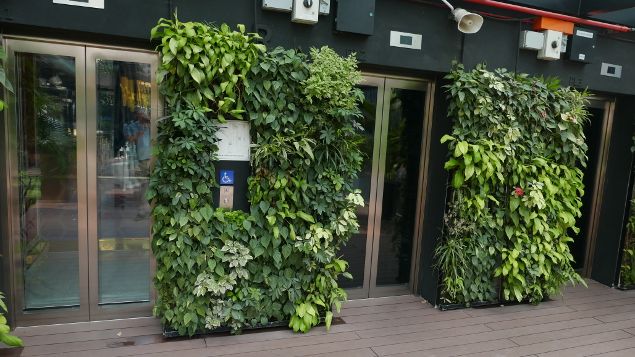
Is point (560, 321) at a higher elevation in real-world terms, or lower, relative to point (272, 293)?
lower

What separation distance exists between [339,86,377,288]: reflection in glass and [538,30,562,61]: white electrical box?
65.9 inches

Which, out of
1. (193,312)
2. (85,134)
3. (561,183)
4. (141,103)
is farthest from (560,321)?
(85,134)

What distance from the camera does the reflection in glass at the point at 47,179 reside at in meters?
3.23

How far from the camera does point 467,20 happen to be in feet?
11.6

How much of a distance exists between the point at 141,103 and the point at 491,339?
3461 mm

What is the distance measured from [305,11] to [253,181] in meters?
1.35

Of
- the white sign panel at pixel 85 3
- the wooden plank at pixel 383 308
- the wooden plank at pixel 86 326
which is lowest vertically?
the wooden plank at pixel 86 326

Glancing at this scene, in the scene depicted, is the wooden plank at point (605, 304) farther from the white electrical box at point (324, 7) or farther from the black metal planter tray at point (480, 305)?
the white electrical box at point (324, 7)

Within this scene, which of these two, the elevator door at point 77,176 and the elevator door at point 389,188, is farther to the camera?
the elevator door at point 389,188

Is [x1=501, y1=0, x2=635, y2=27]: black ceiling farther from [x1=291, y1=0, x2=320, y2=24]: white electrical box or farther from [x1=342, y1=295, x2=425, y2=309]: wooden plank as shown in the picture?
[x1=342, y1=295, x2=425, y2=309]: wooden plank

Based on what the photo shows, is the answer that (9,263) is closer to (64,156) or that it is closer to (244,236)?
(64,156)

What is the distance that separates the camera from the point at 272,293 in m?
3.42

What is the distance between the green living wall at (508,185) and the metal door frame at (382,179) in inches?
13.3

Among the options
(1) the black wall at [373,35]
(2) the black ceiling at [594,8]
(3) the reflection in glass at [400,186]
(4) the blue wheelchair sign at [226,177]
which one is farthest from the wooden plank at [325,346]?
(2) the black ceiling at [594,8]
